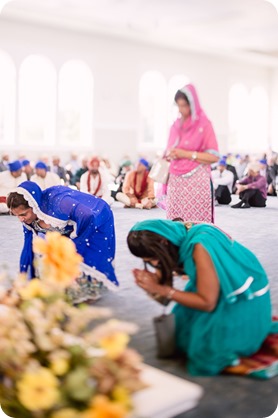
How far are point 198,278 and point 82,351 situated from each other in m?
0.86

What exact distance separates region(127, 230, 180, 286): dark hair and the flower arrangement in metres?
0.65

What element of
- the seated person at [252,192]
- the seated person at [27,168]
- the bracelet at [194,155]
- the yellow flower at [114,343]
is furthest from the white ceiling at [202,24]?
the seated person at [252,192]

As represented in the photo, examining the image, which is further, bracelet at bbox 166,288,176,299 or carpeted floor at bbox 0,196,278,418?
bracelet at bbox 166,288,176,299

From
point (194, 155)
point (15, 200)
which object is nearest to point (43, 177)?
point (194, 155)

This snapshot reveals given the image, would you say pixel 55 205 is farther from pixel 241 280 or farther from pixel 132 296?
pixel 241 280

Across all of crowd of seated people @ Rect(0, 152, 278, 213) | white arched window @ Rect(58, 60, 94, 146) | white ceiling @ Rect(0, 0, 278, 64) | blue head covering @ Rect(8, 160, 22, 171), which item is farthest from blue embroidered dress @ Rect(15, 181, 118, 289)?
blue head covering @ Rect(8, 160, 22, 171)

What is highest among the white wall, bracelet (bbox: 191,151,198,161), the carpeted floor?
the white wall

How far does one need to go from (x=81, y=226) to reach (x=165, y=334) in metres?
1.05

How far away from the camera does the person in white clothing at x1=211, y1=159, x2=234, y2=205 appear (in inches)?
308

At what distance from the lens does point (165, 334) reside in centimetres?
183

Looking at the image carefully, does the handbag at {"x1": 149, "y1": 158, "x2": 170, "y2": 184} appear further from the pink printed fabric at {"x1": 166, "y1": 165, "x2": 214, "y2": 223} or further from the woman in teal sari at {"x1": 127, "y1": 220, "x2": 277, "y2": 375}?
the woman in teal sari at {"x1": 127, "y1": 220, "x2": 277, "y2": 375}

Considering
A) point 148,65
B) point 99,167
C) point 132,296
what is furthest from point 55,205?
point 99,167

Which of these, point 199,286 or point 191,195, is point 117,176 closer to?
point 191,195

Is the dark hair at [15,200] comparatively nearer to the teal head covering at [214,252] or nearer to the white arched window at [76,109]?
the white arched window at [76,109]
